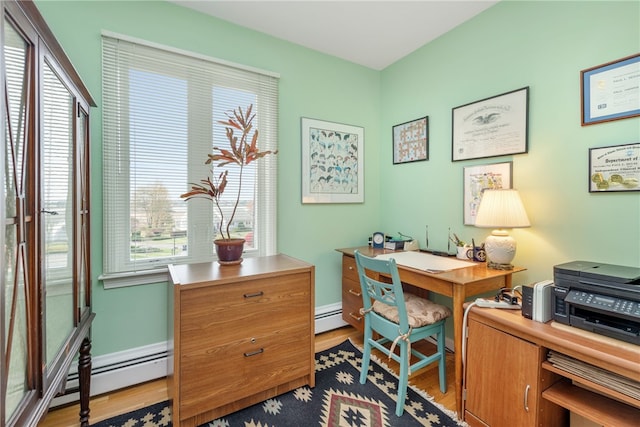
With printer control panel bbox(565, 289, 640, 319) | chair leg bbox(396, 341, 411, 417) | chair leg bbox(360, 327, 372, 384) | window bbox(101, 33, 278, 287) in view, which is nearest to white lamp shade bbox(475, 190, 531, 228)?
printer control panel bbox(565, 289, 640, 319)

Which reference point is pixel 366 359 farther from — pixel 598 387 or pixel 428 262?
pixel 598 387

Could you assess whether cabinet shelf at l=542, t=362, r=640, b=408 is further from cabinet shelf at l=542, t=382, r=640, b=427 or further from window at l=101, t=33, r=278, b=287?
window at l=101, t=33, r=278, b=287

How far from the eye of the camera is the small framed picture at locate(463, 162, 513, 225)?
199 cm

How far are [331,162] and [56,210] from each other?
6.65 feet

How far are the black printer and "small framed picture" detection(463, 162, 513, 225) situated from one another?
0.79 metres

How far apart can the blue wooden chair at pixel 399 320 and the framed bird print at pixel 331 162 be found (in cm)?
100

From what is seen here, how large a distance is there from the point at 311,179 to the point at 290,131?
0.46m

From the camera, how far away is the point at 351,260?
8.34 feet

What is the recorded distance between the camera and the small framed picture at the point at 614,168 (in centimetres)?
145

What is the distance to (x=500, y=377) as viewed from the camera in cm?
139

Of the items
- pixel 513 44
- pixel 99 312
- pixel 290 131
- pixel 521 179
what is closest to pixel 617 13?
pixel 513 44

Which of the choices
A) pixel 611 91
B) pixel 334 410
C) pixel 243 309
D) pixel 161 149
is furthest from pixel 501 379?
pixel 161 149

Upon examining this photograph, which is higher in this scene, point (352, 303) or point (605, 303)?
point (605, 303)

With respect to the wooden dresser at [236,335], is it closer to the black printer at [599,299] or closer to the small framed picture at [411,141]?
the black printer at [599,299]
